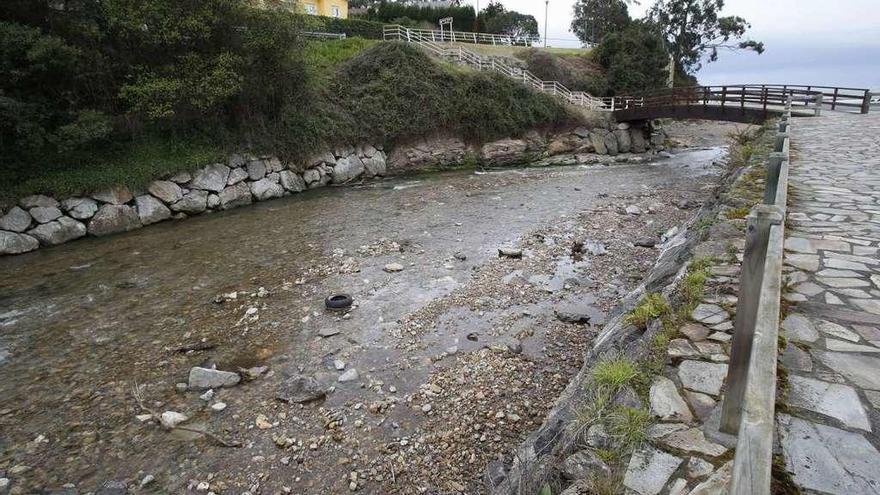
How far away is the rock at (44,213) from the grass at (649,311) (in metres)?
14.3

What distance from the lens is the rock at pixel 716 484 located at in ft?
7.54

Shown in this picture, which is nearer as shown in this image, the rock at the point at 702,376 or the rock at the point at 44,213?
the rock at the point at 702,376

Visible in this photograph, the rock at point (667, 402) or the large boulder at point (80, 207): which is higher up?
the large boulder at point (80, 207)

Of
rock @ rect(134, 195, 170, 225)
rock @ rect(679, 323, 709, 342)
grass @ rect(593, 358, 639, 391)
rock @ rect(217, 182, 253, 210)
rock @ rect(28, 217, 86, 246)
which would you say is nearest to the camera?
grass @ rect(593, 358, 639, 391)

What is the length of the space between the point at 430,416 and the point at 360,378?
1201mm

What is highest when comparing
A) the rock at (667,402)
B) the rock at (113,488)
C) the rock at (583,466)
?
the rock at (667,402)

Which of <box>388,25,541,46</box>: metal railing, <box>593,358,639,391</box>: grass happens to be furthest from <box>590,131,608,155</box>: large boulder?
<box>593,358,639,391</box>: grass

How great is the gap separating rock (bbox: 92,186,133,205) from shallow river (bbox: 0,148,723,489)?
1.21m

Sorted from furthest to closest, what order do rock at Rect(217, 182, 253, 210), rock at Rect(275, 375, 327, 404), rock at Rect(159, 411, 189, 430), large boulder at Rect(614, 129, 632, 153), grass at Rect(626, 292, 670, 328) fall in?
1. large boulder at Rect(614, 129, 632, 153)
2. rock at Rect(217, 182, 253, 210)
3. rock at Rect(275, 375, 327, 404)
4. rock at Rect(159, 411, 189, 430)
5. grass at Rect(626, 292, 670, 328)

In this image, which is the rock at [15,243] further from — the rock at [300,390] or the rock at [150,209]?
the rock at [300,390]

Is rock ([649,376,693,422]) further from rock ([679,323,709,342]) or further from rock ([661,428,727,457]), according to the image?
rock ([679,323,709,342])

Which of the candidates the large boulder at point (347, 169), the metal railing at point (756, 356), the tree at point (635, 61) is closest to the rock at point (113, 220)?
the large boulder at point (347, 169)

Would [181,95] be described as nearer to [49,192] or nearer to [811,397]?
[49,192]

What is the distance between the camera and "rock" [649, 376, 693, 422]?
114 inches
